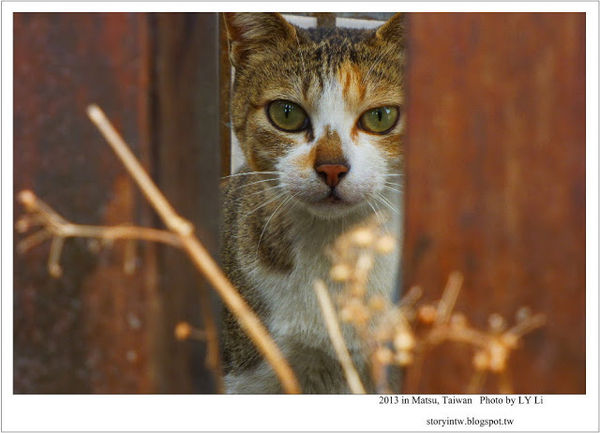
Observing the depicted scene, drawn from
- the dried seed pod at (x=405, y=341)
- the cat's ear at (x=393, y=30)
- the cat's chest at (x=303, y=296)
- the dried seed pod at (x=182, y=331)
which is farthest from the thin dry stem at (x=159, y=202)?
the cat's ear at (x=393, y=30)

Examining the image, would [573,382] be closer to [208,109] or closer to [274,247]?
[208,109]

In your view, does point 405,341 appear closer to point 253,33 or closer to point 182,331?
point 182,331

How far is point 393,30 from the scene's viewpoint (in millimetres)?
1912

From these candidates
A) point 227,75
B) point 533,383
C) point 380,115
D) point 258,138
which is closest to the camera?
point 533,383

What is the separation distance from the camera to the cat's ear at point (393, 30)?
187 cm

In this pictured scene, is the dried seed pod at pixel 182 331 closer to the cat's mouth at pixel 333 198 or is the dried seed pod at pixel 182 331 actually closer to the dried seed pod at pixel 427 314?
the dried seed pod at pixel 427 314

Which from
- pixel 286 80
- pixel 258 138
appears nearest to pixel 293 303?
pixel 258 138

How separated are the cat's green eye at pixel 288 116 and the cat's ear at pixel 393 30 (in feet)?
1.21

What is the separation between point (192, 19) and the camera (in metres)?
1.15

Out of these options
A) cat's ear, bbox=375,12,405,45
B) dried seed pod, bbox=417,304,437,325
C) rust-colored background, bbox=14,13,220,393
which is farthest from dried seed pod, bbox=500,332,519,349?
cat's ear, bbox=375,12,405,45

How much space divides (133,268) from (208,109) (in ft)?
1.14

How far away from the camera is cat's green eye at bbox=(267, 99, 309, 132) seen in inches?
71.9

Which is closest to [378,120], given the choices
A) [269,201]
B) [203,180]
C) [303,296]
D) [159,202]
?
[269,201]

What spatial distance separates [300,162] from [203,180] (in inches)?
23.4
